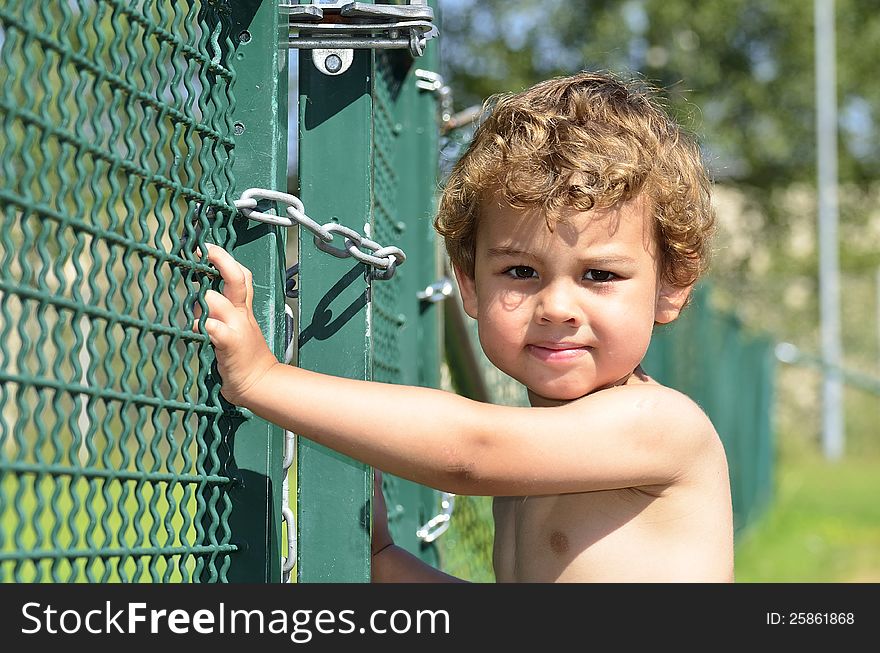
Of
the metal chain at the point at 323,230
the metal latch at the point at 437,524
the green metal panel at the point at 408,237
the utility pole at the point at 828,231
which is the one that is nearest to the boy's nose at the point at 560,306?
the metal chain at the point at 323,230

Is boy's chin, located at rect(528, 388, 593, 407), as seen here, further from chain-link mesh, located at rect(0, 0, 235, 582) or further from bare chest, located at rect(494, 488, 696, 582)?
chain-link mesh, located at rect(0, 0, 235, 582)

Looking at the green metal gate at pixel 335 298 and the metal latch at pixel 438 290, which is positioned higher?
the metal latch at pixel 438 290

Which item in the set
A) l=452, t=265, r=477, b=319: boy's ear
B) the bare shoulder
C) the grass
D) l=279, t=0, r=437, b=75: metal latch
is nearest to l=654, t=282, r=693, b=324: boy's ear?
the bare shoulder

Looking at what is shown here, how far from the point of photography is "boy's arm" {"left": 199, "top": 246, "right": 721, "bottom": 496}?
1.85 metres

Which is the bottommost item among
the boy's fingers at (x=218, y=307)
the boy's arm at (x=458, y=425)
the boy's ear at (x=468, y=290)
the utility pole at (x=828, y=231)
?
the boy's arm at (x=458, y=425)

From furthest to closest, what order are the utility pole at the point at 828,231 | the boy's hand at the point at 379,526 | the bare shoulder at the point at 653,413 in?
the utility pole at the point at 828,231, the boy's hand at the point at 379,526, the bare shoulder at the point at 653,413

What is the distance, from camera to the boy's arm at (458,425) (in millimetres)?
1847

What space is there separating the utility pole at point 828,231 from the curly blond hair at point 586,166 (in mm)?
19342

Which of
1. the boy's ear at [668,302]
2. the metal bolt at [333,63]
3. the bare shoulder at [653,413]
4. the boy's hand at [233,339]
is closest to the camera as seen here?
the boy's hand at [233,339]

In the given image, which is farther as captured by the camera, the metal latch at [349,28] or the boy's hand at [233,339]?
the metal latch at [349,28]

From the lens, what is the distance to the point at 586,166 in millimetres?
2234

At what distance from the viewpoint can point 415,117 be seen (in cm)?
353

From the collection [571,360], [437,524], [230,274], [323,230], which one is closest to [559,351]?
[571,360]

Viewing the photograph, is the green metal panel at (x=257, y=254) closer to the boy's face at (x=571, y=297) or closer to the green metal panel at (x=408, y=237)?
the boy's face at (x=571, y=297)
